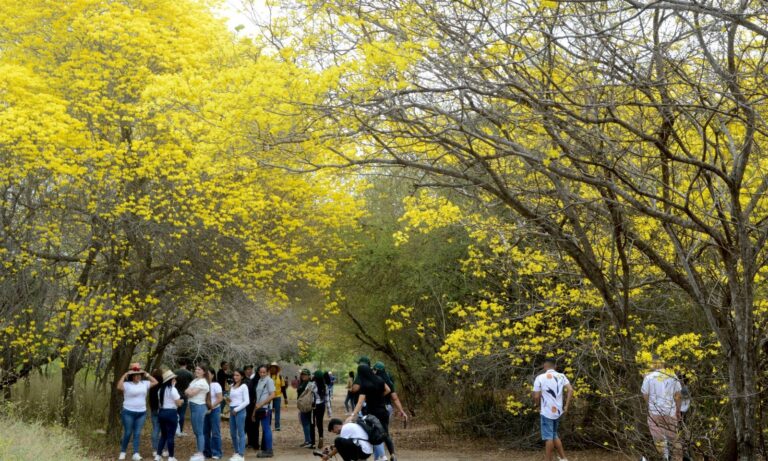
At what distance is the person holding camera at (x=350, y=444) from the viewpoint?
34.2 feet

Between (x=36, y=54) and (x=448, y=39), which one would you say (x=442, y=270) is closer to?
(x=36, y=54)

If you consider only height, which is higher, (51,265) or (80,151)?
(80,151)

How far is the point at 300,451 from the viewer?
18.3 metres

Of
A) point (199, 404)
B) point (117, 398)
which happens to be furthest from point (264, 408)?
point (117, 398)

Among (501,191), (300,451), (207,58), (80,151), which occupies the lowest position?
(300,451)

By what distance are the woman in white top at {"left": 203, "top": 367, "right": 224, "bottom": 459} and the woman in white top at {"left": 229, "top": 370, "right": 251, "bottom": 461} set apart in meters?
0.24

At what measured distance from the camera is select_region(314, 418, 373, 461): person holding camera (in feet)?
34.2

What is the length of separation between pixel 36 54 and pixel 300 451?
34.0 feet

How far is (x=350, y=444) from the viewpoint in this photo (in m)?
10.4

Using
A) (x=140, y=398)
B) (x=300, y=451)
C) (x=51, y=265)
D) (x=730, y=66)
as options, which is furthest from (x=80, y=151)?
(x=730, y=66)

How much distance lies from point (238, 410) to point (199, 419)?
0.68m

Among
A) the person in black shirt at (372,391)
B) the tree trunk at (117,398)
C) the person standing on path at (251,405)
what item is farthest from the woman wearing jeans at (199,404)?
the tree trunk at (117,398)

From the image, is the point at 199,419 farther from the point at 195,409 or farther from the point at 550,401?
the point at 550,401

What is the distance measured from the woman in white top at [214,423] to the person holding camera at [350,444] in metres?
5.43
